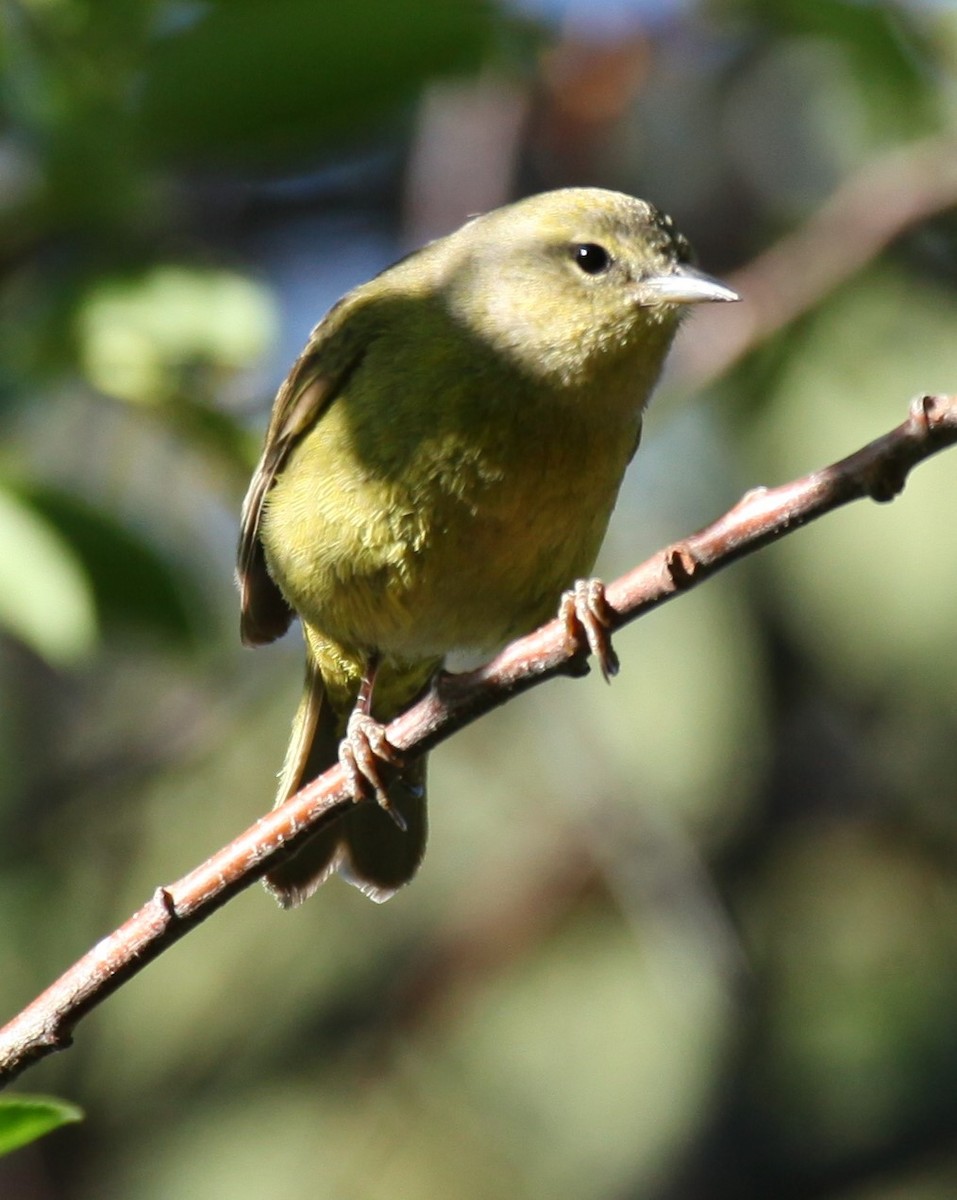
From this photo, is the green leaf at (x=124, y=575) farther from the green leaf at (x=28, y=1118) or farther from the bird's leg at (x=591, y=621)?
the green leaf at (x=28, y=1118)

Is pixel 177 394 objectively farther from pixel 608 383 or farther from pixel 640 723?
pixel 640 723

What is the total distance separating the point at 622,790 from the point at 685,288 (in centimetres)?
140

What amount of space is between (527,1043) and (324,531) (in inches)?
145

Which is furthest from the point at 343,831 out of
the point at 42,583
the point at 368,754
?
the point at 42,583

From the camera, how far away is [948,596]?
628cm

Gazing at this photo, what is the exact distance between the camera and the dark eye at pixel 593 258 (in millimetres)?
3861

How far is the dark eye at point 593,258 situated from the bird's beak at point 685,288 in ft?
0.39

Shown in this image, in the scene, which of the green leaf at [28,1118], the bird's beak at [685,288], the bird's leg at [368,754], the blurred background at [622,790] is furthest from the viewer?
the blurred background at [622,790]

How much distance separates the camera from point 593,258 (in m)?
3.88

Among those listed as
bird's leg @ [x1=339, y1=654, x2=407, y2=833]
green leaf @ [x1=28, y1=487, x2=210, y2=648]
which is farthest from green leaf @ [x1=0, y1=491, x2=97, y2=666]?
bird's leg @ [x1=339, y1=654, x2=407, y2=833]

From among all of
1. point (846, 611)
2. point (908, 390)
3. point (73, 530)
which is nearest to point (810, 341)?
point (908, 390)

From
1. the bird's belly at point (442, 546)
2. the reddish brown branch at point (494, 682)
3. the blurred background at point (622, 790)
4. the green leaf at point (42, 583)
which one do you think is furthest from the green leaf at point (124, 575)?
the blurred background at point (622, 790)

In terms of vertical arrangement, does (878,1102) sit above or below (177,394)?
below

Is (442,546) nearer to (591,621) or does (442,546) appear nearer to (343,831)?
(343,831)
